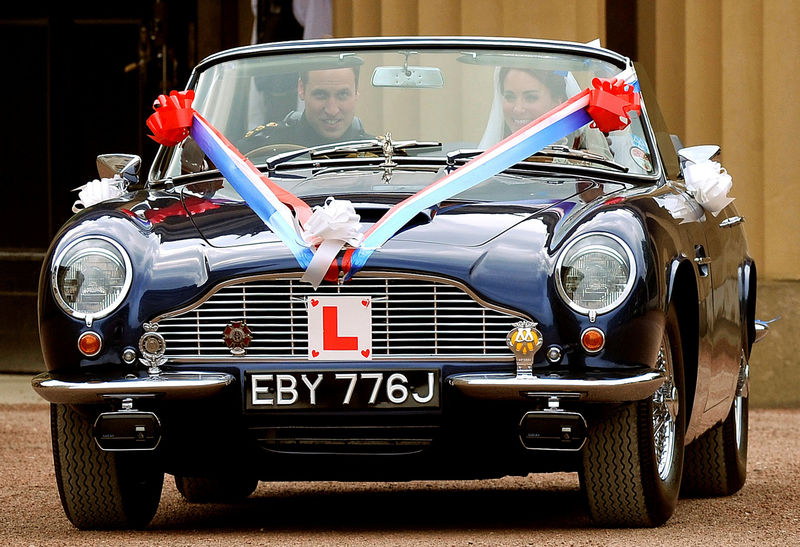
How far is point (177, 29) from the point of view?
1291 cm

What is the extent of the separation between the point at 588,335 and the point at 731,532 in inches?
36.6

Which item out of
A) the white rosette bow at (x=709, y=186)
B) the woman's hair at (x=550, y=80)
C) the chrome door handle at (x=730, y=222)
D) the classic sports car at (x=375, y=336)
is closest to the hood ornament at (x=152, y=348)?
the classic sports car at (x=375, y=336)

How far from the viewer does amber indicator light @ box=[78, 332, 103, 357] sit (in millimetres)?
4809

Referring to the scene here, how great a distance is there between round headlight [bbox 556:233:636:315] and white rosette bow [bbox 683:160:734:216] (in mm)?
1438

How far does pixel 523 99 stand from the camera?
5844mm

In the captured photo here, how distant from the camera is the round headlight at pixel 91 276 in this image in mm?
4836

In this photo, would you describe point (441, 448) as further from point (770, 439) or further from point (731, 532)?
point (770, 439)

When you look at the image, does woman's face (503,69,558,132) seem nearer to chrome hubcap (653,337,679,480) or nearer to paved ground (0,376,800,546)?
chrome hubcap (653,337,679,480)

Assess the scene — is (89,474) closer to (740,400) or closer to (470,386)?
(470,386)

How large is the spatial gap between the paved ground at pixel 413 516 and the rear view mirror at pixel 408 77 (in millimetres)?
1409

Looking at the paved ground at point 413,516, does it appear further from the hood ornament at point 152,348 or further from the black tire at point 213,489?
the hood ornament at point 152,348

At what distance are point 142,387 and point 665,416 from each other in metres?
1.52

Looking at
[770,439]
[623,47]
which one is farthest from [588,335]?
[623,47]

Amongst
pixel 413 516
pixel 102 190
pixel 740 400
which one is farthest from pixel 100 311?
pixel 740 400
